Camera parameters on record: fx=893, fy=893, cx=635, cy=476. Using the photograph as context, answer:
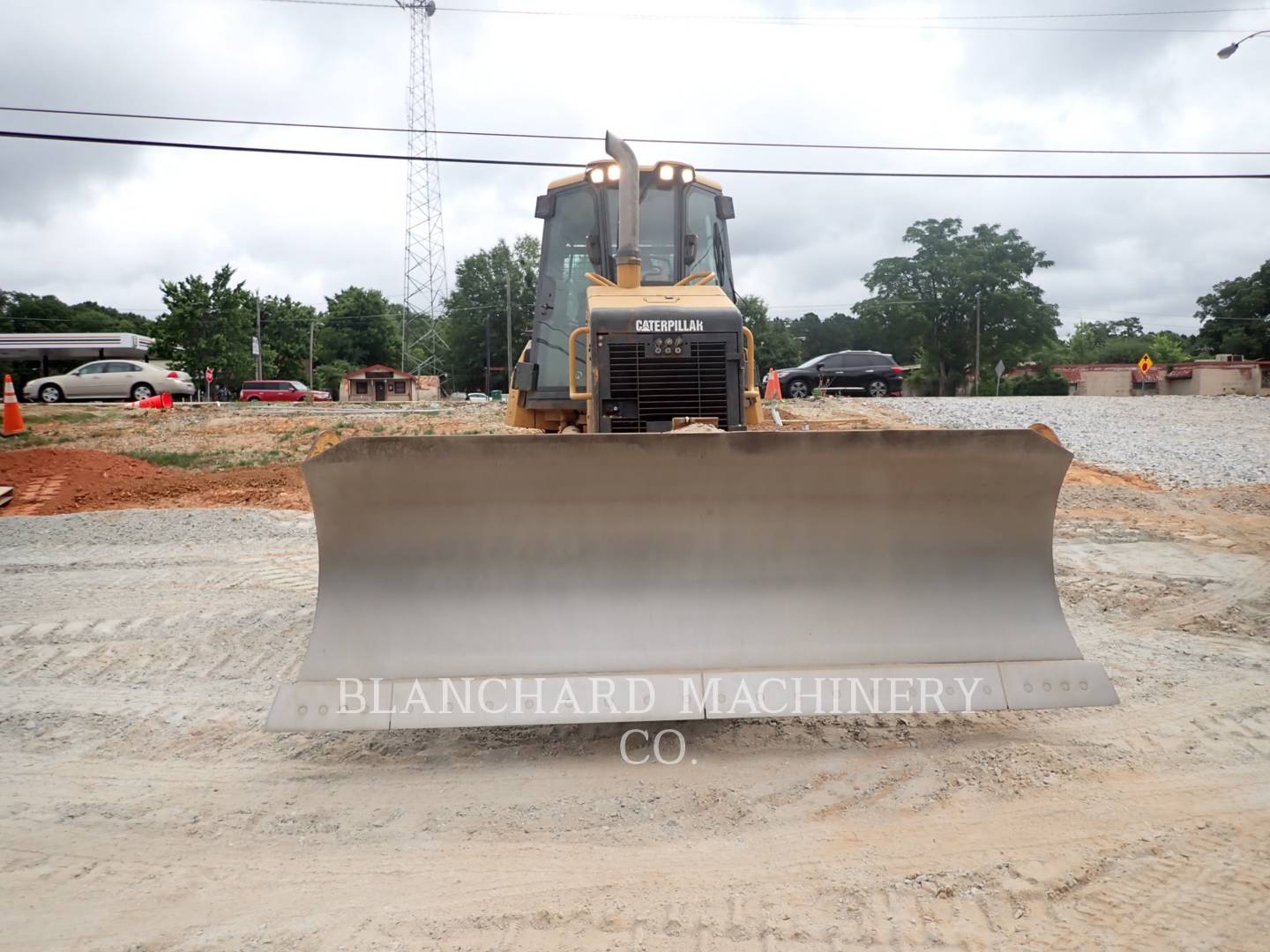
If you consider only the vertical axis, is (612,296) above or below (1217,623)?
above

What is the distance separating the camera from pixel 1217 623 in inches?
222

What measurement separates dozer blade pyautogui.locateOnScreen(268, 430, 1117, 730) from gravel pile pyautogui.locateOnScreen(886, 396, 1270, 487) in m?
5.91

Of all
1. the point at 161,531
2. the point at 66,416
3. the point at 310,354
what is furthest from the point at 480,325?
the point at 161,531

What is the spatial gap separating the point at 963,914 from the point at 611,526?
72.6 inches

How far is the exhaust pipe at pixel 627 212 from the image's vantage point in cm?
528

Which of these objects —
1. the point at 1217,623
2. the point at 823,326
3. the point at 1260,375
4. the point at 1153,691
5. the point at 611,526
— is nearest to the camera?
the point at 611,526

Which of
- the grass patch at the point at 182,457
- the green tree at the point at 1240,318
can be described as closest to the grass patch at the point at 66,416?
the grass patch at the point at 182,457

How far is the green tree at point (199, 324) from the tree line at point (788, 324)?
0.06 metres

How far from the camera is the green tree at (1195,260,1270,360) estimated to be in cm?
5932

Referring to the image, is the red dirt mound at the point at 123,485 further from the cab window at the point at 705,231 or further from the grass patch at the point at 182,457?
the cab window at the point at 705,231

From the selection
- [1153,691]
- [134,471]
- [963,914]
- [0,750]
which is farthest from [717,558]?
[134,471]

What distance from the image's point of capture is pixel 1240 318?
203ft

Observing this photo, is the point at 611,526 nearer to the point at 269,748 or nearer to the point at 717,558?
the point at 717,558

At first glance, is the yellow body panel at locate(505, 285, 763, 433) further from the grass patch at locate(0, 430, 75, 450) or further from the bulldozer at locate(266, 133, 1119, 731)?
the grass patch at locate(0, 430, 75, 450)
